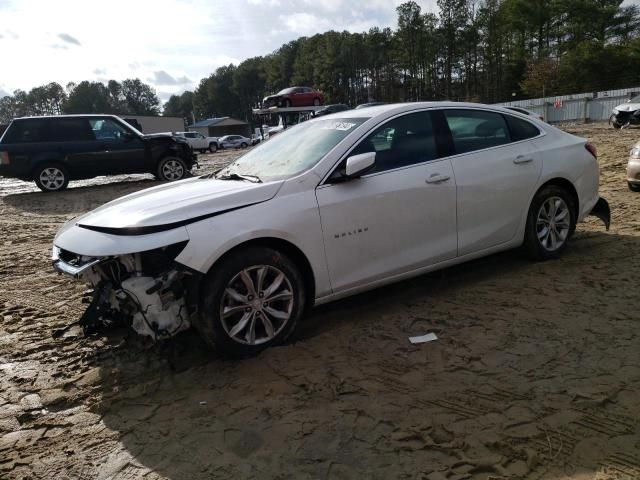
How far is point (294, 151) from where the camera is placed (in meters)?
4.03

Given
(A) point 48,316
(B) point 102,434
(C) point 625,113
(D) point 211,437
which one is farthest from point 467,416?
(C) point 625,113

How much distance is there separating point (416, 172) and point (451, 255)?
Result: 2.59ft

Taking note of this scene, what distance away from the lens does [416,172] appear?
3.96 metres

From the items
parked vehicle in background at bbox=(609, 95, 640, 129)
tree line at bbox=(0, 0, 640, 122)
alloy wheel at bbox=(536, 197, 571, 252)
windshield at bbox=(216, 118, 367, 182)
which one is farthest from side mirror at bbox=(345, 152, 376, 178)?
tree line at bbox=(0, 0, 640, 122)

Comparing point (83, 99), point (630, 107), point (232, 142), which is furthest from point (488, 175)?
point (83, 99)

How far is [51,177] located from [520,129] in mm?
11233

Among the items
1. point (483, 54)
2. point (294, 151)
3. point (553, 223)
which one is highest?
point (483, 54)

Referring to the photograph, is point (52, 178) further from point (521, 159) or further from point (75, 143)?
point (521, 159)

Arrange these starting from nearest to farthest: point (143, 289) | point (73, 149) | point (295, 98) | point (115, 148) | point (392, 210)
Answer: point (143, 289), point (392, 210), point (73, 149), point (115, 148), point (295, 98)

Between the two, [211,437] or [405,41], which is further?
[405,41]

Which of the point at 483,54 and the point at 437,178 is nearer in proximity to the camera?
the point at 437,178

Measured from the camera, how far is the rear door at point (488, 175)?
422 cm

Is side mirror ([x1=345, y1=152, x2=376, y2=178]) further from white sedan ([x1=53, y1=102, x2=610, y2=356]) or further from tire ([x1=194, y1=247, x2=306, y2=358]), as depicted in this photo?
tire ([x1=194, y1=247, x2=306, y2=358])

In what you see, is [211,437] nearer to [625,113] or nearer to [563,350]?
[563,350]
